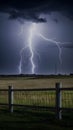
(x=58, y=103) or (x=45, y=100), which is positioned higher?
(x=45, y=100)

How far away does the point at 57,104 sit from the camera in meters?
16.1

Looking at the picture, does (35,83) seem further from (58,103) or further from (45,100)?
(58,103)

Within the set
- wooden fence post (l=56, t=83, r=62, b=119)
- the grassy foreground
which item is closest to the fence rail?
wooden fence post (l=56, t=83, r=62, b=119)

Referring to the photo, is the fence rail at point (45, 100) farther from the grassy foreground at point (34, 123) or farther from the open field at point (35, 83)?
the open field at point (35, 83)

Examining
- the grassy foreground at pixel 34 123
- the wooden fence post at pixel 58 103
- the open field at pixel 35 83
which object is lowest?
the grassy foreground at pixel 34 123

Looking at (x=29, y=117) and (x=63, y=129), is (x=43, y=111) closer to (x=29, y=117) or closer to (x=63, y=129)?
(x=29, y=117)

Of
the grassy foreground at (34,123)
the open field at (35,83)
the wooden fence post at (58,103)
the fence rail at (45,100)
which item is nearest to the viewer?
the grassy foreground at (34,123)

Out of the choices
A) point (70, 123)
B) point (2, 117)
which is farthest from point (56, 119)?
point (2, 117)

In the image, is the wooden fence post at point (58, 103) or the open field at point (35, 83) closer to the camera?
the wooden fence post at point (58, 103)

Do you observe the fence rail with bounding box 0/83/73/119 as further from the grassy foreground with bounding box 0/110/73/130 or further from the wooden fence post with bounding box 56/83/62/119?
the grassy foreground with bounding box 0/110/73/130

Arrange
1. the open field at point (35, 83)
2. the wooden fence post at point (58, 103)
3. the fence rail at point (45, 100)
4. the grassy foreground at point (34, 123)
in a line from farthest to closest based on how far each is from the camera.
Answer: the open field at point (35, 83)
the fence rail at point (45, 100)
the wooden fence post at point (58, 103)
the grassy foreground at point (34, 123)

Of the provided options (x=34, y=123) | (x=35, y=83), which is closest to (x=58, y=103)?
(x=34, y=123)

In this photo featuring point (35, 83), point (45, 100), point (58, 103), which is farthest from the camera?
point (35, 83)

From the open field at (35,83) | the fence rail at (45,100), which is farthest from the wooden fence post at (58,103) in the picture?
the open field at (35,83)
